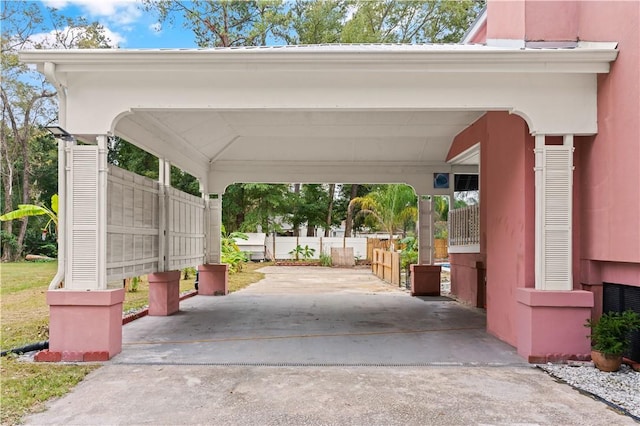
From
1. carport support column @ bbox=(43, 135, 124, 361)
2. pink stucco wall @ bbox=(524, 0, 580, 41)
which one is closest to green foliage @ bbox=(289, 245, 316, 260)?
carport support column @ bbox=(43, 135, 124, 361)

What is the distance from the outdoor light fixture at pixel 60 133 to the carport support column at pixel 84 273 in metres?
0.09

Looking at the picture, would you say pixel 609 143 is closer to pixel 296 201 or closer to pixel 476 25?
pixel 476 25

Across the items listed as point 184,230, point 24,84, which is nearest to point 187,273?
point 184,230

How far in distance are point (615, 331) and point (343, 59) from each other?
4.14m

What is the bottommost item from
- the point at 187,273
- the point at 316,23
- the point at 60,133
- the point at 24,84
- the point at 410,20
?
the point at 187,273

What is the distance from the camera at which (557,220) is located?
17.6ft

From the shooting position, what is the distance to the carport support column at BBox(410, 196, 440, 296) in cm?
1172

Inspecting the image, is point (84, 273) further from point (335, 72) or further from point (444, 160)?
point (444, 160)

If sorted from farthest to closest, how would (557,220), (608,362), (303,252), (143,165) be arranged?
1. (303,252)
2. (143,165)
3. (557,220)
4. (608,362)

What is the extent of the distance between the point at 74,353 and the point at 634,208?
6.32 meters

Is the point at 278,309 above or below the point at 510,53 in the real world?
below

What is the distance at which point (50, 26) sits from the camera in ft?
72.4

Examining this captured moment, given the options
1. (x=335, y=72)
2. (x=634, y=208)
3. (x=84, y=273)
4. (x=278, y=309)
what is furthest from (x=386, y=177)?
(x=84, y=273)

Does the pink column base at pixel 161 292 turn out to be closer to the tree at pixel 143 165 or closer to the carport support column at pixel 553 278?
the carport support column at pixel 553 278
